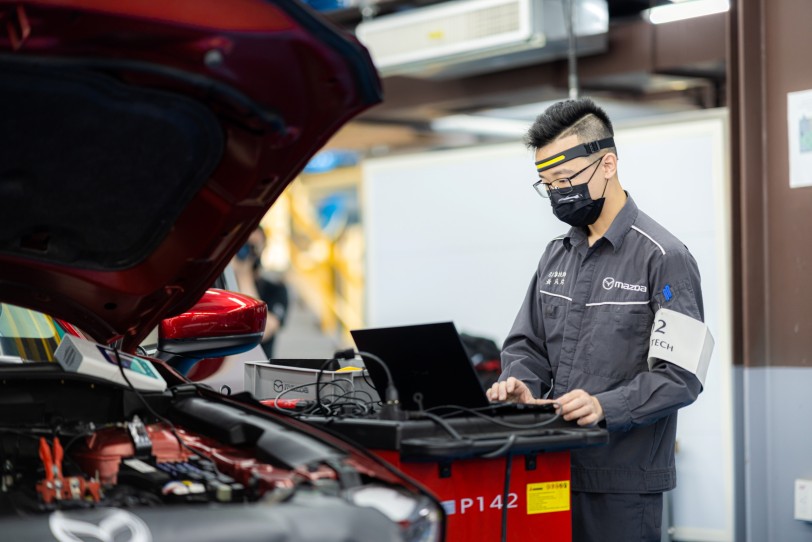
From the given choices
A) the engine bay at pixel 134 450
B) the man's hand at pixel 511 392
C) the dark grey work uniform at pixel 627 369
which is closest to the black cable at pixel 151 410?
the engine bay at pixel 134 450

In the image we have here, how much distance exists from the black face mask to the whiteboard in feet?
7.09

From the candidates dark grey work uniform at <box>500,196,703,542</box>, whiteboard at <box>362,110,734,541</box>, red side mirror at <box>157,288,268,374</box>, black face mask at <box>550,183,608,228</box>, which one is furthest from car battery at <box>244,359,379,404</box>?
whiteboard at <box>362,110,734,541</box>

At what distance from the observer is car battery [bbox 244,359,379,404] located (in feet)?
8.66

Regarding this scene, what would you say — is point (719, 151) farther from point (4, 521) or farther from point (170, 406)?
point (4, 521)

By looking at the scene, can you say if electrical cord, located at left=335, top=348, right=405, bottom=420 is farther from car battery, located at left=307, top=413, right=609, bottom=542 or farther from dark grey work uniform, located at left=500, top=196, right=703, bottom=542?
Answer: dark grey work uniform, located at left=500, top=196, right=703, bottom=542

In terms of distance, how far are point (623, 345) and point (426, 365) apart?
0.63 m

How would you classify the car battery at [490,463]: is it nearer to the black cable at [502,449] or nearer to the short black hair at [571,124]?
the black cable at [502,449]

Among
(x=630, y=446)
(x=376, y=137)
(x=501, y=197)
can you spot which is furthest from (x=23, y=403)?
(x=376, y=137)

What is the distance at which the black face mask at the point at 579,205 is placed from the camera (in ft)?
9.05

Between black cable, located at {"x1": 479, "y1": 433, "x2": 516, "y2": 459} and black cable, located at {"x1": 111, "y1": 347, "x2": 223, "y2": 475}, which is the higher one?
black cable, located at {"x1": 111, "y1": 347, "x2": 223, "y2": 475}

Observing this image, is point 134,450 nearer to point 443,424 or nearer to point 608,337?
point 443,424

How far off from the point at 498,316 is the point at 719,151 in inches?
61.3

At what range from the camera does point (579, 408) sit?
2344 mm

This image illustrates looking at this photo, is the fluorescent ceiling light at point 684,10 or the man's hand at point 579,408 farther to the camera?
the fluorescent ceiling light at point 684,10
